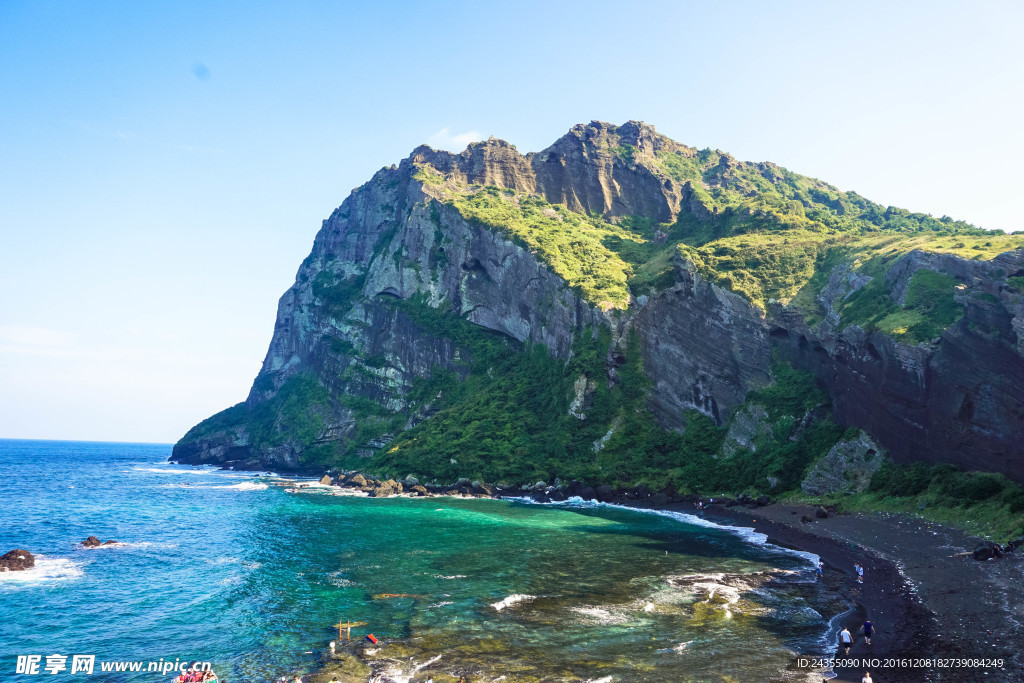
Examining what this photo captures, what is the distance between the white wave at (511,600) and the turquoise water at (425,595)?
120mm

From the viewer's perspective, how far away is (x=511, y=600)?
115 ft

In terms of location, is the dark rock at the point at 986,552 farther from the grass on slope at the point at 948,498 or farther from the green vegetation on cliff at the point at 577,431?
the green vegetation on cliff at the point at 577,431

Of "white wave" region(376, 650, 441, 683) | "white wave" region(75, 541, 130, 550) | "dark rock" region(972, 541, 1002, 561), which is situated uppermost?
"dark rock" region(972, 541, 1002, 561)

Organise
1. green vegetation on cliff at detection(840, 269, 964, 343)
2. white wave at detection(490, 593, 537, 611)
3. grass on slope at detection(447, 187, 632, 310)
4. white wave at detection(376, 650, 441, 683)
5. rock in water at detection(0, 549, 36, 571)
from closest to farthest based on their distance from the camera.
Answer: white wave at detection(376, 650, 441, 683) < white wave at detection(490, 593, 537, 611) < rock in water at detection(0, 549, 36, 571) < green vegetation on cliff at detection(840, 269, 964, 343) < grass on slope at detection(447, 187, 632, 310)

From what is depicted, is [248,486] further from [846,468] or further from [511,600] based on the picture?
[846,468]

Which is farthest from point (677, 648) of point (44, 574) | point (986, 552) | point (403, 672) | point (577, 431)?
point (577, 431)

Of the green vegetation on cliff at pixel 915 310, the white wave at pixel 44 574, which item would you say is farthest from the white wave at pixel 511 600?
the green vegetation on cliff at pixel 915 310

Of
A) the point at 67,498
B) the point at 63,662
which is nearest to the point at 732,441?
the point at 63,662

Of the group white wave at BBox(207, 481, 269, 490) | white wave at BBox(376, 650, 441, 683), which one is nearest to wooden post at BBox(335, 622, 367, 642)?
white wave at BBox(376, 650, 441, 683)

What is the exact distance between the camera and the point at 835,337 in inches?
2859

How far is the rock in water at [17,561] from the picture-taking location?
42.7 m

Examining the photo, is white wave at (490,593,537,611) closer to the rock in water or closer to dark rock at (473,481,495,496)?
the rock in water

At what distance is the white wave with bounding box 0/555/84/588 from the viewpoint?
3941 centimetres

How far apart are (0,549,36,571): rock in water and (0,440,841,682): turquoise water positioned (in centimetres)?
157
